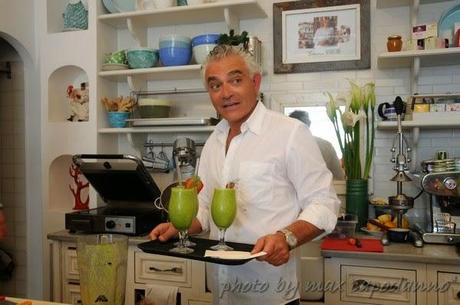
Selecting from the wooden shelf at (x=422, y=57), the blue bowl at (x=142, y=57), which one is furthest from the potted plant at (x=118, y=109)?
the wooden shelf at (x=422, y=57)

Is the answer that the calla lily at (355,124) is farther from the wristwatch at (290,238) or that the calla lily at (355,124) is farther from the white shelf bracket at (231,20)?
the wristwatch at (290,238)

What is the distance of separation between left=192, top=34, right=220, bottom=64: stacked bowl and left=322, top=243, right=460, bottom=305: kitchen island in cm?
135

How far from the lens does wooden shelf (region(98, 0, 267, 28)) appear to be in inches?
96.3

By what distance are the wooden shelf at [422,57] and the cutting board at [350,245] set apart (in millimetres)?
981

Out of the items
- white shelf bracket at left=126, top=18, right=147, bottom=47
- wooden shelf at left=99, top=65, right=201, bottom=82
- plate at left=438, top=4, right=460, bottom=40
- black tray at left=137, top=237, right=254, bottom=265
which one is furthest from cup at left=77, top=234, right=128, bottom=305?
plate at left=438, top=4, right=460, bottom=40

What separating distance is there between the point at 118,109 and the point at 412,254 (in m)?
1.92

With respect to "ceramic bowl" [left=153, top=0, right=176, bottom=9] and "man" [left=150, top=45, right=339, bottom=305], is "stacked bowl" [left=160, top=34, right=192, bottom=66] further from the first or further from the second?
"man" [left=150, top=45, right=339, bottom=305]

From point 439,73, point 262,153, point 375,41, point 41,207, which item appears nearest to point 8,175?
point 41,207

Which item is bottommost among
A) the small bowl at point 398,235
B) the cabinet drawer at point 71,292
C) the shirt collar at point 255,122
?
the cabinet drawer at point 71,292

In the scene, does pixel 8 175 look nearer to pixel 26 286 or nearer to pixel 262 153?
pixel 26 286

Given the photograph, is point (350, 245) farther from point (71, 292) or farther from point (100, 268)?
point (71, 292)

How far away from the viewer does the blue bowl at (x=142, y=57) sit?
2629 millimetres

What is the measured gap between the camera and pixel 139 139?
2846 millimetres

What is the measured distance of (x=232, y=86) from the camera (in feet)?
4.75
